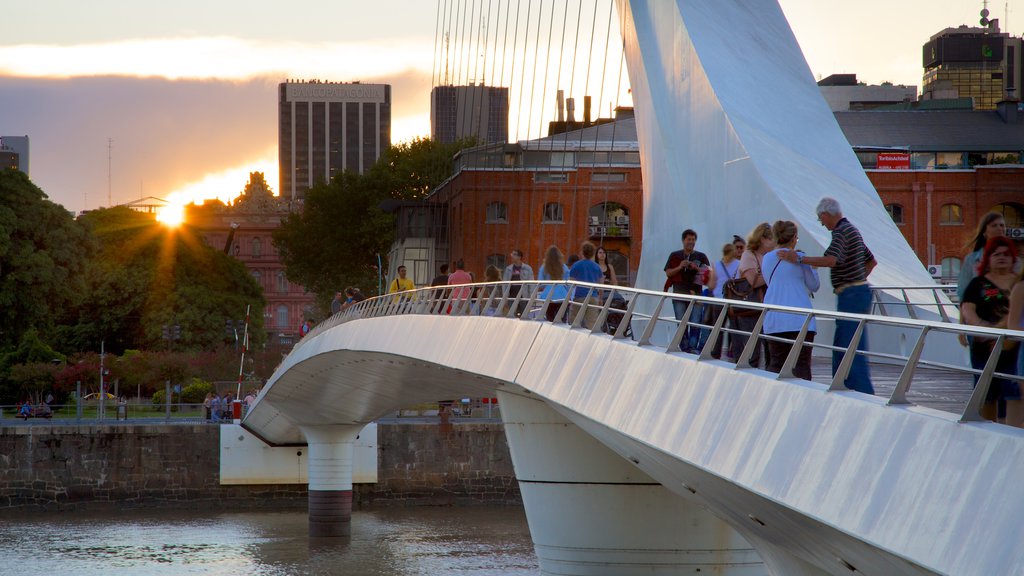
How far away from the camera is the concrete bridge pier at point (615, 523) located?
17.1 m

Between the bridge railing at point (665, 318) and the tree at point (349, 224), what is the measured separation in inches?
1788

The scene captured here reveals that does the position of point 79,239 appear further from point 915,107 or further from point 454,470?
point 915,107

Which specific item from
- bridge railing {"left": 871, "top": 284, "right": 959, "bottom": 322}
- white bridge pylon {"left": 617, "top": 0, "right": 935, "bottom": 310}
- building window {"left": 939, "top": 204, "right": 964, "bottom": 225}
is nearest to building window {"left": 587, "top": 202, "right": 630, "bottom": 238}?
building window {"left": 939, "top": 204, "right": 964, "bottom": 225}

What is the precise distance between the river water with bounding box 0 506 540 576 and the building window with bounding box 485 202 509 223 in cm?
1650

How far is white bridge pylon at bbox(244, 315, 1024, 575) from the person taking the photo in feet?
19.7

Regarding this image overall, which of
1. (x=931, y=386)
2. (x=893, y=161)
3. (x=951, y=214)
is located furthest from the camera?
(x=893, y=161)

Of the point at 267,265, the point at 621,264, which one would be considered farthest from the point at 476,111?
the point at 621,264

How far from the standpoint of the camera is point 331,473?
41.3 meters

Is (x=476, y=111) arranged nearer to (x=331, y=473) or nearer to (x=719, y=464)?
(x=331, y=473)

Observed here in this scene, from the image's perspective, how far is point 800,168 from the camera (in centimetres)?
2309

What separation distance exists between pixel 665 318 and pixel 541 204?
1725 inches

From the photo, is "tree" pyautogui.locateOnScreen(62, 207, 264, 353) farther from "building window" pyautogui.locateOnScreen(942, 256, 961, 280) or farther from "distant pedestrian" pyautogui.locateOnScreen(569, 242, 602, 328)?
"distant pedestrian" pyautogui.locateOnScreen(569, 242, 602, 328)

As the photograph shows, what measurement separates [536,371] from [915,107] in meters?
62.4

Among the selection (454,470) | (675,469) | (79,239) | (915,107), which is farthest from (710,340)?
(915,107)
